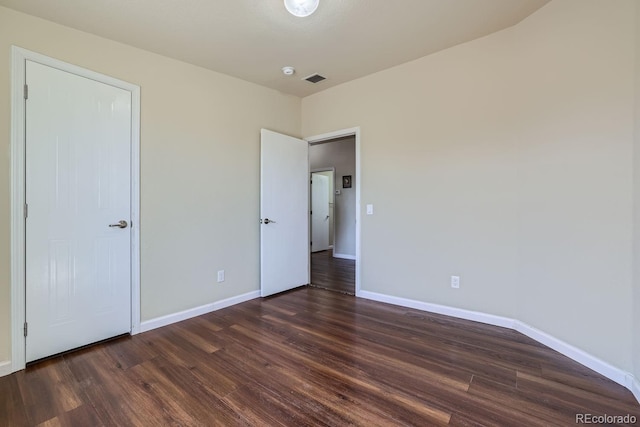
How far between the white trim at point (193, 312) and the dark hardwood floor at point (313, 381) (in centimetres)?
11

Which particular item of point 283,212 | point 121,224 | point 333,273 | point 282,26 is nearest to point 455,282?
point 283,212

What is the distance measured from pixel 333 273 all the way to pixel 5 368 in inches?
147

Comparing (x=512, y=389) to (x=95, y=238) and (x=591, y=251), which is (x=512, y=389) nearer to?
(x=591, y=251)

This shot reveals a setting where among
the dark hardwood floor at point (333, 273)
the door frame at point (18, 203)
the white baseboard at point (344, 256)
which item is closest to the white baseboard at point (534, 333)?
the dark hardwood floor at point (333, 273)

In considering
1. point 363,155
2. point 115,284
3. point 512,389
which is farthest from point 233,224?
point 512,389

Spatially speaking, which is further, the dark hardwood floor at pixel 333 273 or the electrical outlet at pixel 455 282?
the dark hardwood floor at pixel 333 273

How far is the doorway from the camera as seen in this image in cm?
632

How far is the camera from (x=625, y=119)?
183cm

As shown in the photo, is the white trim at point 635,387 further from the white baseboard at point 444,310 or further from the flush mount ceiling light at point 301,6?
the flush mount ceiling light at point 301,6

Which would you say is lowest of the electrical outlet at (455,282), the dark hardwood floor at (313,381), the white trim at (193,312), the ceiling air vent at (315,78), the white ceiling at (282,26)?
the dark hardwood floor at (313,381)

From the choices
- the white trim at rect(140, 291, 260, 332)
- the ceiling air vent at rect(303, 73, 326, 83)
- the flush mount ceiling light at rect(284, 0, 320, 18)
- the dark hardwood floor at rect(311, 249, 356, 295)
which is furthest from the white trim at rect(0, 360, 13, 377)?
the ceiling air vent at rect(303, 73, 326, 83)

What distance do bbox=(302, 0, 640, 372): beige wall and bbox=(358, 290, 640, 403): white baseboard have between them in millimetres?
53

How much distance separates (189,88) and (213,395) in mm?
2787

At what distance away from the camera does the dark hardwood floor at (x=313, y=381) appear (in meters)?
1.57
